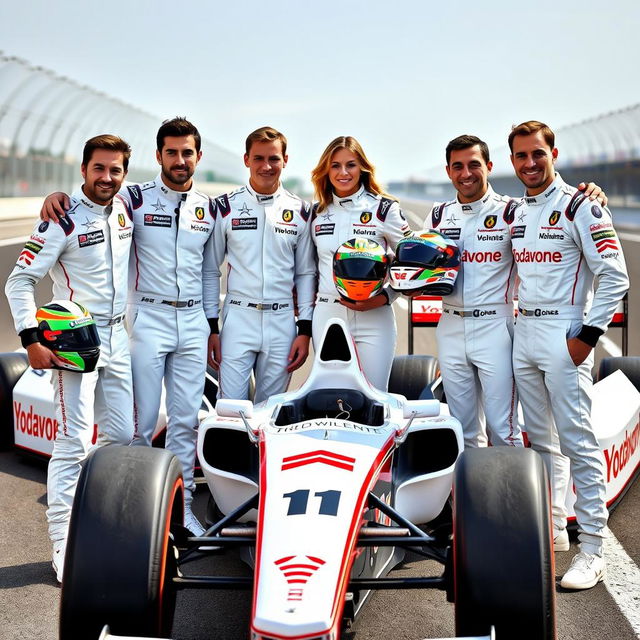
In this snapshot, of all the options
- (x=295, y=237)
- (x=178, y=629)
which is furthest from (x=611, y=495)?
(x=178, y=629)

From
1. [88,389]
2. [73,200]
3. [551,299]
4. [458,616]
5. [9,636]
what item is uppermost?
[73,200]

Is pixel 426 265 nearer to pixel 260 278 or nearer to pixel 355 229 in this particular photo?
pixel 355 229

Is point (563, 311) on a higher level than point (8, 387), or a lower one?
higher

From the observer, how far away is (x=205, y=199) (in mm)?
5301

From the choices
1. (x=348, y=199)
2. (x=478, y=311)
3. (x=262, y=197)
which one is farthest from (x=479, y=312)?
(x=262, y=197)

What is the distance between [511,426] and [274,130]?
2215 millimetres

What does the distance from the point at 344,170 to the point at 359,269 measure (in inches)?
28.4

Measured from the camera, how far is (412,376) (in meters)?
6.25

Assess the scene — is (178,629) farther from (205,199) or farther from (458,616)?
(205,199)

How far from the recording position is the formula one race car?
2998mm

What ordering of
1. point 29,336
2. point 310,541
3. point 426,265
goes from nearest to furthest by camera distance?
1. point 310,541
2. point 29,336
3. point 426,265

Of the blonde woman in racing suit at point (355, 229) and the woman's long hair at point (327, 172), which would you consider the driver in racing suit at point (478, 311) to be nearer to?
the blonde woman in racing suit at point (355, 229)

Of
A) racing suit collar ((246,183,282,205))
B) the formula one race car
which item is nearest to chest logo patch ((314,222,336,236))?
racing suit collar ((246,183,282,205))

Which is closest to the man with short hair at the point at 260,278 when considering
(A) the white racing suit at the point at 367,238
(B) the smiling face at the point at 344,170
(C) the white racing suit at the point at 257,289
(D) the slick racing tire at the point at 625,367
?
(C) the white racing suit at the point at 257,289
